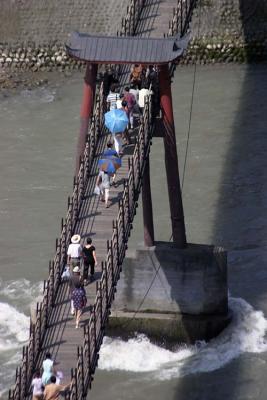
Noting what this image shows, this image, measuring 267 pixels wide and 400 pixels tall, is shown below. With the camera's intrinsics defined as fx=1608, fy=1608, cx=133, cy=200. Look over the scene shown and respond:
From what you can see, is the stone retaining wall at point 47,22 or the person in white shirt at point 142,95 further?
the stone retaining wall at point 47,22

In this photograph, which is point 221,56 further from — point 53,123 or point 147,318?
point 147,318

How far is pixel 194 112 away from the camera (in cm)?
6034

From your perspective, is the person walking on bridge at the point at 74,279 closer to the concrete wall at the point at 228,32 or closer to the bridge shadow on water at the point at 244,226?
the bridge shadow on water at the point at 244,226

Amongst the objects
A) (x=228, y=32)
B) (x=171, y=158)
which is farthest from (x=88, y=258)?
(x=228, y=32)

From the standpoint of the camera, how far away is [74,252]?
36875 mm

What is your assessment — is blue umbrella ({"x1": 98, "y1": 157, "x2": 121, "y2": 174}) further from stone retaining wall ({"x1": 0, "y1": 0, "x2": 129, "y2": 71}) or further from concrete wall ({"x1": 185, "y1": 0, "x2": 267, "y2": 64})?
stone retaining wall ({"x1": 0, "y1": 0, "x2": 129, "y2": 71})

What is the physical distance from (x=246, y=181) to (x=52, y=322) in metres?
18.6

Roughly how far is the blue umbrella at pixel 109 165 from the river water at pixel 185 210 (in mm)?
6507

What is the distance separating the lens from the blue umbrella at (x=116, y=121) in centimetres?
4012

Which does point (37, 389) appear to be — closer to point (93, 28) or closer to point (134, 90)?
point (134, 90)

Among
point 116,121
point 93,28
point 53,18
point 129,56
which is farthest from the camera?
point 53,18

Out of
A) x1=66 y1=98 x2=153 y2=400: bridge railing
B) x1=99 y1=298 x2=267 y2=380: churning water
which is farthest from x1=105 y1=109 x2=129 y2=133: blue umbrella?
x1=99 y1=298 x2=267 y2=380: churning water

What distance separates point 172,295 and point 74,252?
26.7ft

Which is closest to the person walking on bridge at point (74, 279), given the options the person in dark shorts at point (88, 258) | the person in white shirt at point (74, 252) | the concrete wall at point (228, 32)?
the person in white shirt at point (74, 252)
